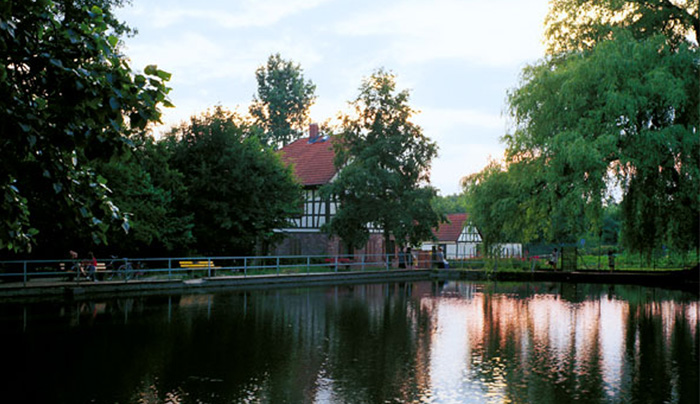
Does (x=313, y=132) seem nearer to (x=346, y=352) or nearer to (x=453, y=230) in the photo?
(x=453, y=230)

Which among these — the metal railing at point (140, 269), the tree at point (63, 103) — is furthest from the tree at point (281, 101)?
the tree at point (63, 103)

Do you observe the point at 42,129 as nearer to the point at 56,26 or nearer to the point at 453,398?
the point at 56,26

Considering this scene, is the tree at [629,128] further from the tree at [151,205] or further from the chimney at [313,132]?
the chimney at [313,132]

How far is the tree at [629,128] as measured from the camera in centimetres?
2338

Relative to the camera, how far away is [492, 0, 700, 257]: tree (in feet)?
76.7

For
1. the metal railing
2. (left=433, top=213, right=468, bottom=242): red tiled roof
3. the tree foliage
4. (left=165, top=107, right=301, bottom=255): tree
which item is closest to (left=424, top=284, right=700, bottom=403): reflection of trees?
the tree foliage

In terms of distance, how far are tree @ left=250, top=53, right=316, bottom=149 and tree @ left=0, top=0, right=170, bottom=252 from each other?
8485cm

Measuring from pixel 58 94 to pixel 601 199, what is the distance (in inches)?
845

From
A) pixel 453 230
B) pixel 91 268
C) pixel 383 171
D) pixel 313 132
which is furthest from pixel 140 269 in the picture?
pixel 453 230

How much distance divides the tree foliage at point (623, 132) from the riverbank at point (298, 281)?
28.5 ft

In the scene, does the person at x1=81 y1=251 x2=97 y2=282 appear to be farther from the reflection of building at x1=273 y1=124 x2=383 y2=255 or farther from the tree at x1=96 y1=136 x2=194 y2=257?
the reflection of building at x1=273 y1=124 x2=383 y2=255

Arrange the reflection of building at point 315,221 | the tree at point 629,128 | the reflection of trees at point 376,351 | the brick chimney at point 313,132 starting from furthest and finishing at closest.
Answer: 1. the brick chimney at point 313,132
2. the reflection of building at point 315,221
3. the tree at point 629,128
4. the reflection of trees at point 376,351

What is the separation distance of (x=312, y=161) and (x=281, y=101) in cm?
3753

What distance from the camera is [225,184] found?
125 feet
